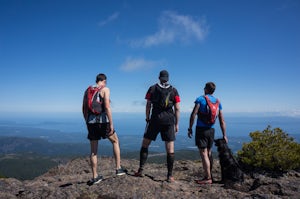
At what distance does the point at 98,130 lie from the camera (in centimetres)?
623

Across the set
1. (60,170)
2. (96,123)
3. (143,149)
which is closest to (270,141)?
(143,149)

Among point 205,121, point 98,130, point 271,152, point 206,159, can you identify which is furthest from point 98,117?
point 271,152

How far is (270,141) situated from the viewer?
926 centimetres

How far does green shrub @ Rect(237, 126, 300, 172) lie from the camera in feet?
28.0

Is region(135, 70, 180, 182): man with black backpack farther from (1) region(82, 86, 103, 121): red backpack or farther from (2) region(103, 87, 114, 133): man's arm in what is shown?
(1) region(82, 86, 103, 121): red backpack

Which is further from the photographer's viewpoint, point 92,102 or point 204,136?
point 204,136

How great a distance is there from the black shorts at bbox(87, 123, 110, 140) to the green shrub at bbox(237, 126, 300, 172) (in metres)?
5.79

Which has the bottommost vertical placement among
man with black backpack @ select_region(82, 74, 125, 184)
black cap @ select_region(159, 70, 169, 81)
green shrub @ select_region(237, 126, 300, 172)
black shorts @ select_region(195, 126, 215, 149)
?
green shrub @ select_region(237, 126, 300, 172)

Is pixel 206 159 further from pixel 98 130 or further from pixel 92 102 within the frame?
pixel 92 102

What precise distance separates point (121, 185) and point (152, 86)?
9.39 feet

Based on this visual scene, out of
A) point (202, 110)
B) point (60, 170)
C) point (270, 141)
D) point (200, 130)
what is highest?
point (202, 110)

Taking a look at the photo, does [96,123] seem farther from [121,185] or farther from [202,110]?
[202,110]

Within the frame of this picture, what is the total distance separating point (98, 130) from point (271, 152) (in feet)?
22.2

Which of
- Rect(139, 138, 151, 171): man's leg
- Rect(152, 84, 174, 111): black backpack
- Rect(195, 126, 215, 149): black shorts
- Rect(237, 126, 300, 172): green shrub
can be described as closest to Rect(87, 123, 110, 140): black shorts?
Rect(139, 138, 151, 171): man's leg
